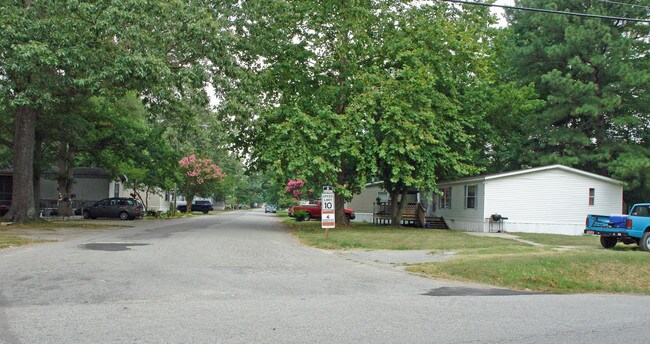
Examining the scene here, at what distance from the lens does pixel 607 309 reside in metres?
8.59

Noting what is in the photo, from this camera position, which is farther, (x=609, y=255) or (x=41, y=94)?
(x=41, y=94)

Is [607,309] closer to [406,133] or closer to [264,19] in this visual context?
[406,133]

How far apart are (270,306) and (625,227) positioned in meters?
15.1

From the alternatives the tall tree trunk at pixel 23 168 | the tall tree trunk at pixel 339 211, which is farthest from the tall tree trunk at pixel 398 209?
the tall tree trunk at pixel 23 168

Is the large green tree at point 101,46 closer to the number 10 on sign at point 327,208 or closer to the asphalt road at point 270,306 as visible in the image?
the number 10 on sign at point 327,208

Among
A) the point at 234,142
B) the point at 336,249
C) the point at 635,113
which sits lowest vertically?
the point at 336,249

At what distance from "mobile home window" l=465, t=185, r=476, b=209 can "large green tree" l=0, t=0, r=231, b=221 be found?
15.4m

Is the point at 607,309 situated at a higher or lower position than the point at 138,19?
lower

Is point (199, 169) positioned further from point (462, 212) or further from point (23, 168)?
point (462, 212)

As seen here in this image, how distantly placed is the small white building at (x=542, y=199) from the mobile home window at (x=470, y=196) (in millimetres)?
537

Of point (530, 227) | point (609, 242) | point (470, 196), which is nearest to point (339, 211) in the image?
point (470, 196)

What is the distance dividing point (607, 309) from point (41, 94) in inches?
771

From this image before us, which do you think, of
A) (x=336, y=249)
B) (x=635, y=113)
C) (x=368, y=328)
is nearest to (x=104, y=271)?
(x=368, y=328)

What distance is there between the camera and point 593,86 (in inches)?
1244
